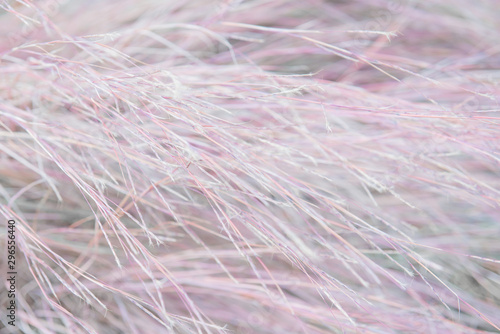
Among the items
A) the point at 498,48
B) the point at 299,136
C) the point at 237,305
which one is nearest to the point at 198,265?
the point at 237,305

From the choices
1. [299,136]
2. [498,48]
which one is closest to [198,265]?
[299,136]

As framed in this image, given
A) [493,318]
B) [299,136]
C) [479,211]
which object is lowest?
[493,318]

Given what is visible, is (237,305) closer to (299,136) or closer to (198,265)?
(198,265)

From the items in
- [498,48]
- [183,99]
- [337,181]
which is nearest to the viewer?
[183,99]

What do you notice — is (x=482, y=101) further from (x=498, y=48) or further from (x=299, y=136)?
(x=299, y=136)

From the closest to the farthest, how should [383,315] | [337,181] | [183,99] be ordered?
[183,99] < [383,315] < [337,181]

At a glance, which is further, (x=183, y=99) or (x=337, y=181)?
(x=337, y=181)

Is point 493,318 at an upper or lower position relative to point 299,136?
lower
